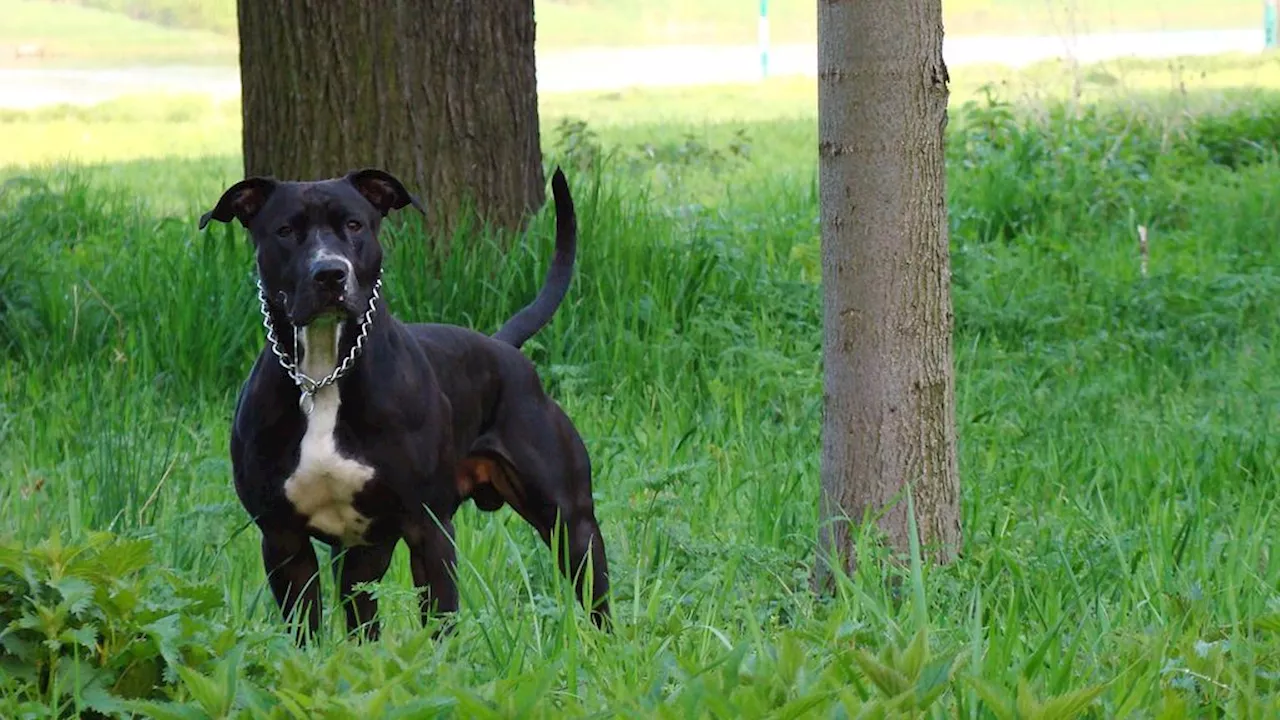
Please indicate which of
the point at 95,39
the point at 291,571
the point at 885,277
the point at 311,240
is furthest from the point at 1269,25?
the point at 291,571

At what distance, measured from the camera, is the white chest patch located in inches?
158

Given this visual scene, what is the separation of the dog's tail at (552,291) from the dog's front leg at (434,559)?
0.98 meters

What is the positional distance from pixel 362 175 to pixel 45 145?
41.2 feet

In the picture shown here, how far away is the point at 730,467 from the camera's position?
17.7ft

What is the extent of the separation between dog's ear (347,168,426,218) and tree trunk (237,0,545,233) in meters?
2.38

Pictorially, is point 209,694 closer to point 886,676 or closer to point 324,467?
point 886,676

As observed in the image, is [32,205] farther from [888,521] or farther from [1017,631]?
[1017,631]

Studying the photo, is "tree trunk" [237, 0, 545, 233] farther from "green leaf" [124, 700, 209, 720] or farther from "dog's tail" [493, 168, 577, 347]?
"green leaf" [124, 700, 209, 720]

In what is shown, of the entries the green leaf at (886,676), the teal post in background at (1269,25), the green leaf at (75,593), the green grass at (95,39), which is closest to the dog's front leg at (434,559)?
the green leaf at (75,593)

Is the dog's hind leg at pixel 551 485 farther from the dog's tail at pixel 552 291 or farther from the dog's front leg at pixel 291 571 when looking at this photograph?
the dog's front leg at pixel 291 571

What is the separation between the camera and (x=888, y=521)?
171 inches

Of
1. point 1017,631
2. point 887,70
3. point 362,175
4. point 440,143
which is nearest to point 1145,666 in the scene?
point 1017,631

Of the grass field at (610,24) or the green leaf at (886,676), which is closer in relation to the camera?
the green leaf at (886,676)

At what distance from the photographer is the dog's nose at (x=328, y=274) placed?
4.01 meters
